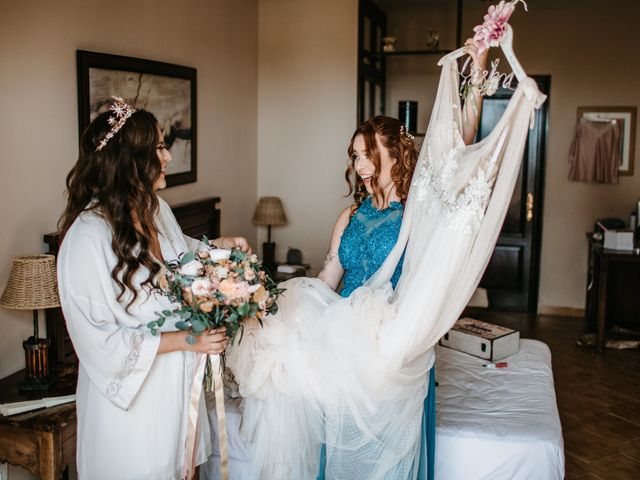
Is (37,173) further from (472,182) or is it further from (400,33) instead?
(400,33)

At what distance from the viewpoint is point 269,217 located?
593 centimetres

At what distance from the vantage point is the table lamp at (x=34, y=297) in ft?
9.03

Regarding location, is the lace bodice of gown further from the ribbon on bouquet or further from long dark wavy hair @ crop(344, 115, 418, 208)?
the ribbon on bouquet

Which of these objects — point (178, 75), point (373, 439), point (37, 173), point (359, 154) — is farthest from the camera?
point (178, 75)

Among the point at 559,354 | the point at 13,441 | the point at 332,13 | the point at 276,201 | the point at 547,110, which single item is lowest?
the point at 559,354

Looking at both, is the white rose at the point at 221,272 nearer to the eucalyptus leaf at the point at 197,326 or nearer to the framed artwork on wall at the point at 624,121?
the eucalyptus leaf at the point at 197,326

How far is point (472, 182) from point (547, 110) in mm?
4914

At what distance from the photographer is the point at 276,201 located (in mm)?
5984

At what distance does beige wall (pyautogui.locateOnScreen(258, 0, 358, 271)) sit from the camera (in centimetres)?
602

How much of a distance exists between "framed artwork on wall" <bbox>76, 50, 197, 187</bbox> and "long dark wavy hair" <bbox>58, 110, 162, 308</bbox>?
135 centimetres

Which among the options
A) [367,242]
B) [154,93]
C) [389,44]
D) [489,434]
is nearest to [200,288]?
[367,242]

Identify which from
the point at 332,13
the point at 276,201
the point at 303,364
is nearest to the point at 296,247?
the point at 276,201

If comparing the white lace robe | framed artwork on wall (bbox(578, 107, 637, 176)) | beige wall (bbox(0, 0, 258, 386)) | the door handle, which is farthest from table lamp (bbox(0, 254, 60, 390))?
framed artwork on wall (bbox(578, 107, 637, 176))

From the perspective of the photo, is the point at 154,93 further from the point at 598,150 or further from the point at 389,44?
the point at 598,150
